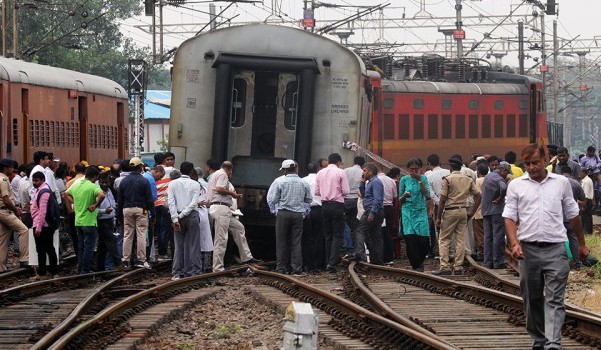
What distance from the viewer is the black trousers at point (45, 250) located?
18.6 m

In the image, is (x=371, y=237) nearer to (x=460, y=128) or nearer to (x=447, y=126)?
(x=447, y=126)

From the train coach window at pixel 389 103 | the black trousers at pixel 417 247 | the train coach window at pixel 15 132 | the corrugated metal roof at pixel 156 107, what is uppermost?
the corrugated metal roof at pixel 156 107

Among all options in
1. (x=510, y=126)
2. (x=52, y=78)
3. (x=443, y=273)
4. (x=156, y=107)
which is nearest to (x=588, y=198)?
(x=443, y=273)

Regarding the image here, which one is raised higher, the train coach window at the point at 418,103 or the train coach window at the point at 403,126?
the train coach window at the point at 418,103

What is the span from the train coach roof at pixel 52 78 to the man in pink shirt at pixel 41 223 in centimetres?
657

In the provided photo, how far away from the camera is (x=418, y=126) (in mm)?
36594

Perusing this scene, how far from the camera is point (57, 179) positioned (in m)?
21.6

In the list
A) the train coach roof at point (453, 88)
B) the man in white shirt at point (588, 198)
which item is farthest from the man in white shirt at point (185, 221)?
the train coach roof at point (453, 88)

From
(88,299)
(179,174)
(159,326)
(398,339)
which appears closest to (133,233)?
→ (179,174)

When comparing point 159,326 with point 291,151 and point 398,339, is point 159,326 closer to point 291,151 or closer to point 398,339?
point 398,339

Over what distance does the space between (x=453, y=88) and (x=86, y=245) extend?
2035 centimetres

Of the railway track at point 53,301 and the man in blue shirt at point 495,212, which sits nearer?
the railway track at point 53,301

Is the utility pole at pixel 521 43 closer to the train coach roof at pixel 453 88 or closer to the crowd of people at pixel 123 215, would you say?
the train coach roof at pixel 453 88

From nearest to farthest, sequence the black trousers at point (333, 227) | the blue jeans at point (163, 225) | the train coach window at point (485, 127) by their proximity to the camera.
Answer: the black trousers at point (333, 227)
the blue jeans at point (163, 225)
the train coach window at point (485, 127)
